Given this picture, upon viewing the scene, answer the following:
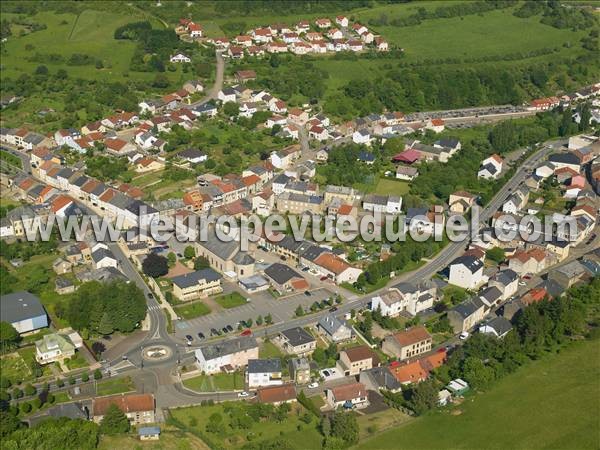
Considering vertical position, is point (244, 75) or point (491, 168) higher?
point (244, 75)

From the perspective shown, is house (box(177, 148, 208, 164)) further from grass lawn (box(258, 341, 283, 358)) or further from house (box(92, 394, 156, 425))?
house (box(92, 394, 156, 425))

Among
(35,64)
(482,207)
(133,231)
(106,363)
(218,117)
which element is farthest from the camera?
(35,64)

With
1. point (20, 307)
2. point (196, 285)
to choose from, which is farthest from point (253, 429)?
point (20, 307)

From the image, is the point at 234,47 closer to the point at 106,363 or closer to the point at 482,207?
the point at 482,207

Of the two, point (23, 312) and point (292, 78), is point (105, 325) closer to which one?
point (23, 312)

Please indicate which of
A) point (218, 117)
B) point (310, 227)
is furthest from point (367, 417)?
point (218, 117)

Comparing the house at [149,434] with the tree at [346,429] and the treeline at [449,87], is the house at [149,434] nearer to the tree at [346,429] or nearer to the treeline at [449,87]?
the tree at [346,429]

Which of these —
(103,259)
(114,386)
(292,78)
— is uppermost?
(292,78)
